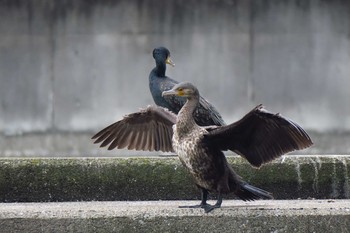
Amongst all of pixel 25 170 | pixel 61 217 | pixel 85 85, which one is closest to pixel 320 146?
pixel 85 85

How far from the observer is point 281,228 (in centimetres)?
676

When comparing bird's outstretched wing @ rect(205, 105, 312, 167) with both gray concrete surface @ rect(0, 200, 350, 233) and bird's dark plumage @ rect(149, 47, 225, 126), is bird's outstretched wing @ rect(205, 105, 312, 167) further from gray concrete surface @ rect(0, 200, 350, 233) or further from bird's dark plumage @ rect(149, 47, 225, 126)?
bird's dark plumage @ rect(149, 47, 225, 126)

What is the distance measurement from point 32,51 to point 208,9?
1790mm

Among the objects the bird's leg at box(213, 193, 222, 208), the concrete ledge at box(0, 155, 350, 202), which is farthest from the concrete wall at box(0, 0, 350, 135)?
the bird's leg at box(213, 193, 222, 208)

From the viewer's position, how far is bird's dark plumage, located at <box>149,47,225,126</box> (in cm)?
941

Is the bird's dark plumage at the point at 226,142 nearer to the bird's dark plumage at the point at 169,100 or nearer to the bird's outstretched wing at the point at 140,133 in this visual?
the bird's outstretched wing at the point at 140,133

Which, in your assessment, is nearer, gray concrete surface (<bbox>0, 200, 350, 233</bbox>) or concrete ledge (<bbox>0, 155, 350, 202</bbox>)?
gray concrete surface (<bbox>0, 200, 350, 233</bbox>)

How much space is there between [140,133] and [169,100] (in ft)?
4.94

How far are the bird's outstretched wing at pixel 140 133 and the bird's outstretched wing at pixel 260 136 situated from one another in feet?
3.06

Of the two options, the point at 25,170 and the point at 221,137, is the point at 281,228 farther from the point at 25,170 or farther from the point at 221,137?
the point at 25,170

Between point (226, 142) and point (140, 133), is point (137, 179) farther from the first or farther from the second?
point (226, 142)

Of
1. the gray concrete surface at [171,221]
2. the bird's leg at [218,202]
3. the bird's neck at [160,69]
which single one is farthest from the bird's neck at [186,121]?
the bird's neck at [160,69]

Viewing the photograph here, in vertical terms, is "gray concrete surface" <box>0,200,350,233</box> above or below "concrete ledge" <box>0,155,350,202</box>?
above

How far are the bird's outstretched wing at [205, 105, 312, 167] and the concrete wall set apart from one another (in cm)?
549
